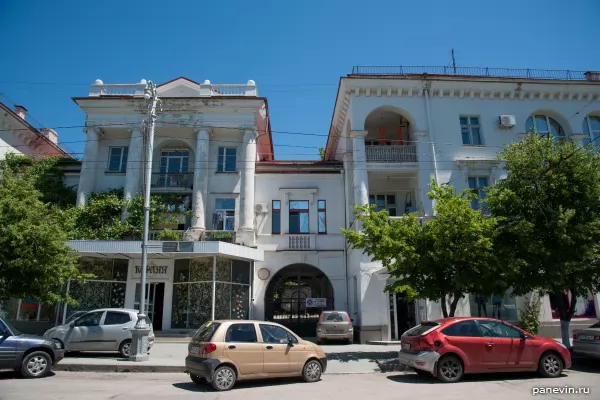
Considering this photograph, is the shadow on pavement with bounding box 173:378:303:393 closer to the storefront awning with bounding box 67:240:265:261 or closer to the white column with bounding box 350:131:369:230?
the storefront awning with bounding box 67:240:265:261

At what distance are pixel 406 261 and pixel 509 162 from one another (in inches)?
245

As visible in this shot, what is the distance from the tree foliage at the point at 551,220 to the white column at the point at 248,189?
12.2m

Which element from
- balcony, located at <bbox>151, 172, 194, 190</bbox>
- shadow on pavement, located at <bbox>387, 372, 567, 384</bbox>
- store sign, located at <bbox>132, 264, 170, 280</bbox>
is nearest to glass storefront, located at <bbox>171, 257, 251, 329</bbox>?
store sign, located at <bbox>132, 264, 170, 280</bbox>

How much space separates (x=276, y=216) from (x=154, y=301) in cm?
801

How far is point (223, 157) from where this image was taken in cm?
2472

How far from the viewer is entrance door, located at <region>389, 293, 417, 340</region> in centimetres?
1994

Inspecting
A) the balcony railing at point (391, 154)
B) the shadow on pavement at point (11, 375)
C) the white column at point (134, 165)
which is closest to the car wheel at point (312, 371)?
the shadow on pavement at point (11, 375)

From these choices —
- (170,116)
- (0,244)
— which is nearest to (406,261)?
(0,244)

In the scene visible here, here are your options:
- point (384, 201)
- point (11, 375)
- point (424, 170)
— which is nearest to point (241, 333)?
point (11, 375)

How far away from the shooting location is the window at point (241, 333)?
941cm

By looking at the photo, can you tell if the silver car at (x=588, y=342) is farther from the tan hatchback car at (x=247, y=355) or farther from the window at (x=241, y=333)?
the window at (x=241, y=333)

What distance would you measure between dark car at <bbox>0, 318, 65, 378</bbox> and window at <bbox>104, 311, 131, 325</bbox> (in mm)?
3592

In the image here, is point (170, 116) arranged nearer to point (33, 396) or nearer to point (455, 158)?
point (455, 158)

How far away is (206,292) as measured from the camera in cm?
2097
